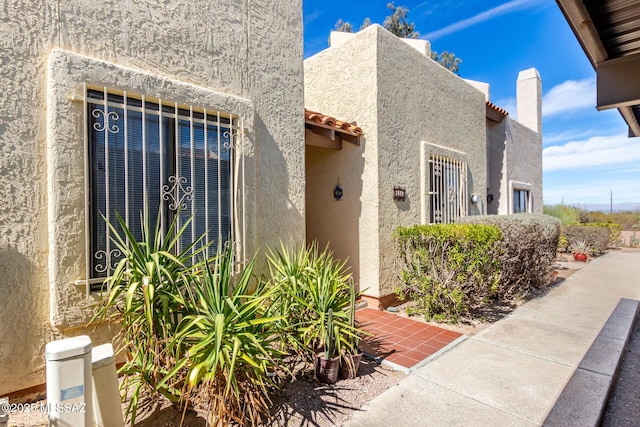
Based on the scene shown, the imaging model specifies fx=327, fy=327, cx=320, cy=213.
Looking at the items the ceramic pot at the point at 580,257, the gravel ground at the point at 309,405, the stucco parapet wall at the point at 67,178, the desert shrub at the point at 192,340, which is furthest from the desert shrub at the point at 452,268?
the ceramic pot at the point at 580,257

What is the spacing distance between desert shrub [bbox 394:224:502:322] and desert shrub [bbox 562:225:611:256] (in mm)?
13575

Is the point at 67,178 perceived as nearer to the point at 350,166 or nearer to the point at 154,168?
the point at 154,168

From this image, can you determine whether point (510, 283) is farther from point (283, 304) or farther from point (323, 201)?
point (283, 304)

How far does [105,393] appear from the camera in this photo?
3.50 m

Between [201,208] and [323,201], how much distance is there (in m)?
4.70

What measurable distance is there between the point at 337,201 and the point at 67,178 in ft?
20.7

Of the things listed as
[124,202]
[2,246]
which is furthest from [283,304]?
[2,246]

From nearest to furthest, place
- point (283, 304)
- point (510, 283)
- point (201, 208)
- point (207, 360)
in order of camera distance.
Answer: point (207, 360), point (283, 304), point (201, 208), point (510, 283)

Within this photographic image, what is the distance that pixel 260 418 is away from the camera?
3973mm

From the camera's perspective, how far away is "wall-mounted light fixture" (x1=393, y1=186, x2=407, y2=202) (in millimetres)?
8797

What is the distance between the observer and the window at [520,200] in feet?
55.7

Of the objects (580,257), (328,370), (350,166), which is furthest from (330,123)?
(580,257)

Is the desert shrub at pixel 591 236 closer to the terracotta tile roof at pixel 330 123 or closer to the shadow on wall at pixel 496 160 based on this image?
the shadow on wall at pixel 496 160

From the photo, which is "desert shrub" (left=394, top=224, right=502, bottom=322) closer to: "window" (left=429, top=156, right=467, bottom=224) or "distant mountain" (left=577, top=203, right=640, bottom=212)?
"window" (left=429, top=156, right=467, bottom=224)
